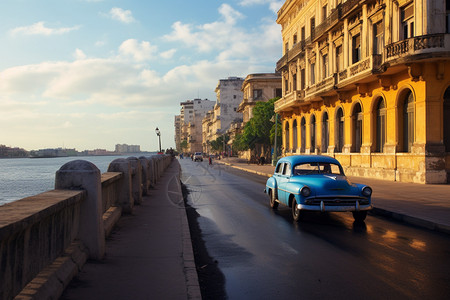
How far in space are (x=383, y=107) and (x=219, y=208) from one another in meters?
15.2

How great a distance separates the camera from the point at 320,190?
9609mm

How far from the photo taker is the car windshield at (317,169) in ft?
36.0

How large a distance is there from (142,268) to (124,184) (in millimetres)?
4674

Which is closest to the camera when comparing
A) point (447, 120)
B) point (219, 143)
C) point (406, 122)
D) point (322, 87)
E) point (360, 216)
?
point (360, 216)

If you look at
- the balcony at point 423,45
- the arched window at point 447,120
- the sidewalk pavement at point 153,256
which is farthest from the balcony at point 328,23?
the sidewalk pavement at point 153,256

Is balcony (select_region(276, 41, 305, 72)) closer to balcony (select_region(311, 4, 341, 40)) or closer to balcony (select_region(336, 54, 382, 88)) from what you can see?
balcony (select_region(311, 4, 341, 40))

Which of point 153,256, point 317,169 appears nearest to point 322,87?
point 317,169

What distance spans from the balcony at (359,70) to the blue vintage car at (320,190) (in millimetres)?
12993

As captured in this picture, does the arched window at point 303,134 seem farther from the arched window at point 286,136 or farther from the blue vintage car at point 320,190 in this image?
the blue vintage car at point 320,190

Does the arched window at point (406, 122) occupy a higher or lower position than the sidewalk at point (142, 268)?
higher

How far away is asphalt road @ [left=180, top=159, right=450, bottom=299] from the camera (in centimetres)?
502

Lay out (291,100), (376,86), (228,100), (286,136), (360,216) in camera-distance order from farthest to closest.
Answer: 1. (228,100)
2. (286,136)
3. (291,100)
4. (376,86)
5. (360,216)

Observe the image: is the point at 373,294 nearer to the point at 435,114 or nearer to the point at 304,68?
the point at 435,114

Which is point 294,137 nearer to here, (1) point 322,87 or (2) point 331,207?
(1) point 322,87
